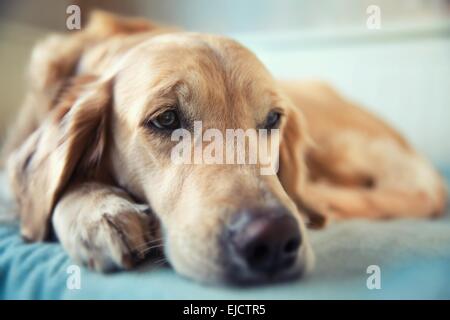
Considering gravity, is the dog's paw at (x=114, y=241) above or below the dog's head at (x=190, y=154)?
below

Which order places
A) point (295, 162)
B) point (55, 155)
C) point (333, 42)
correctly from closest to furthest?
point (55, 155)
point (295, 162)
point (333, 42)

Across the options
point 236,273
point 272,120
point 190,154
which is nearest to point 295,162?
point 272,120

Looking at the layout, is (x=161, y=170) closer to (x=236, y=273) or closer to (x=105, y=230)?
(x=105, y=230)

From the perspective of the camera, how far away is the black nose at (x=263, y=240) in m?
0.85

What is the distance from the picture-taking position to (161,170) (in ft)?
3.68

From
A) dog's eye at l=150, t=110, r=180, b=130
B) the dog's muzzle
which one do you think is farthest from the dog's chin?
dog's eye at l=150, t=110, r=180, b=130

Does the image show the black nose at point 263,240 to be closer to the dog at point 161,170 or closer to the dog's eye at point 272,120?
the dog at point 161,170

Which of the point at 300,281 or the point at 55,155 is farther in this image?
the point at 55,155

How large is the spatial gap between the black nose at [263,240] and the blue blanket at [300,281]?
0.18 feet

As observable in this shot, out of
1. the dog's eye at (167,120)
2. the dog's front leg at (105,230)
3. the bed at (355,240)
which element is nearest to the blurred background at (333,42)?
the bed at (355,240)

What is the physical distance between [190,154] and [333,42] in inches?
36.1

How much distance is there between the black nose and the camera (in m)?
0.85

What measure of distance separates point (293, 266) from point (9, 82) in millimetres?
1469

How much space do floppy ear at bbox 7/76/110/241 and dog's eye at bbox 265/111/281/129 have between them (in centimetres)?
44
